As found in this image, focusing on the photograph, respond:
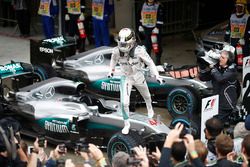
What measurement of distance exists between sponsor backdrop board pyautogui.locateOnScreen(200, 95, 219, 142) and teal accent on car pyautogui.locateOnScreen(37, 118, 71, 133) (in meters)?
2.12

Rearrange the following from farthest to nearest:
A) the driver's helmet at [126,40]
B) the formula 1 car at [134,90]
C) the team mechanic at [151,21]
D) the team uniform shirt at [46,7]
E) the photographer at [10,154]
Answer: the team uniform shirt at [46,7], the team mechanic at [151,21], the formula 1 car at [134,90], the driver's helmet at [126,40], the photographer at [10,154]

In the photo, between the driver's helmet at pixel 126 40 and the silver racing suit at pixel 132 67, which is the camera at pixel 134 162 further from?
the driver's helmet at pixel 126 40

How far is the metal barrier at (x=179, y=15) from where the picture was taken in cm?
1841

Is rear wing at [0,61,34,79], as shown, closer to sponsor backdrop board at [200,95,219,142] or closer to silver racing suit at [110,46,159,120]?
silver racing suit at [110,46,159,120]

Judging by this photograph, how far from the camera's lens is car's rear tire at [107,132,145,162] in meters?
8.62

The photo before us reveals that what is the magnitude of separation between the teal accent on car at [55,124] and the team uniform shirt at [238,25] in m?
6.16

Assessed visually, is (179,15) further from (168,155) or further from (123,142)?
(168,155)

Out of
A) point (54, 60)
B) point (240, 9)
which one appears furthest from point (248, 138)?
point (240, 9)

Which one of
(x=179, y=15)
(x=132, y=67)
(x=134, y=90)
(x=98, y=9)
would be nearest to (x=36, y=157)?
(x=132, y=67)

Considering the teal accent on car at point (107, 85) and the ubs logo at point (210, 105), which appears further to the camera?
the teal accent on car at point (107, 85)

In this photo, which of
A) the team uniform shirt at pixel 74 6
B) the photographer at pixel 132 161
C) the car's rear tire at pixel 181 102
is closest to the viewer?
the photographer at pixel 132 161

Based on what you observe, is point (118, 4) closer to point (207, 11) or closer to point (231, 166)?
point (207, 11)

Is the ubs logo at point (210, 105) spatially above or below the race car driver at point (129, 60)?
below

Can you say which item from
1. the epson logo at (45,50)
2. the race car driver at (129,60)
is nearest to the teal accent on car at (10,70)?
the epson logo at (45,50)
